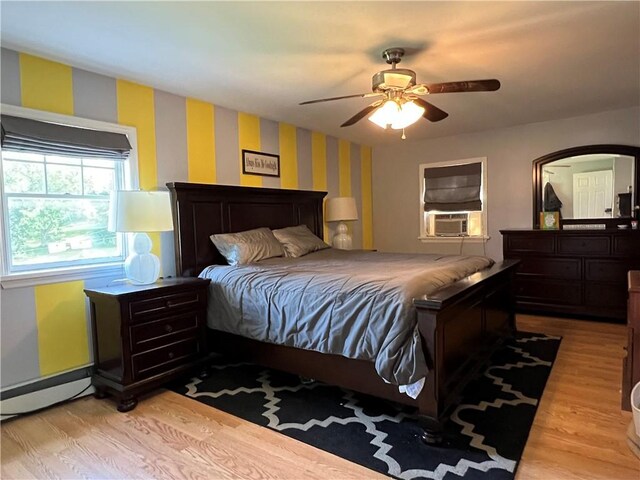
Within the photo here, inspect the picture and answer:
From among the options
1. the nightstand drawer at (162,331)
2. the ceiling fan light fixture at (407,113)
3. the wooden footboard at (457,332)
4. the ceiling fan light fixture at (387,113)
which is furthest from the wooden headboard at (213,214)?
the wooden footboard at (457,332)

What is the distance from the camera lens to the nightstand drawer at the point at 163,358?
8.50ft

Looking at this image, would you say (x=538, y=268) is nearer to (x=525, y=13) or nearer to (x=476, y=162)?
(x=476, y=162)

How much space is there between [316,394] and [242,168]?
2450mm

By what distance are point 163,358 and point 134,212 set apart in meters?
1.03

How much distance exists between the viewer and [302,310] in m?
2.51

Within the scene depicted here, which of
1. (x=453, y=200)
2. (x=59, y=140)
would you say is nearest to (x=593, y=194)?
(x=453, y=200)

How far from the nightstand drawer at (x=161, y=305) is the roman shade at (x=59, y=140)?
119 centimetres

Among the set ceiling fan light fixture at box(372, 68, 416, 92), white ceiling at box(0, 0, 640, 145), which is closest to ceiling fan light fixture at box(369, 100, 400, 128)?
ceiling fan light fixture at box(372, 68, 416, 92)

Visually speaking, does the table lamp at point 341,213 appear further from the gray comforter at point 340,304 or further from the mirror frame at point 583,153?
the mirror frame at point 583,153

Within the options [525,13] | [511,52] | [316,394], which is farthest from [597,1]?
[316,394]

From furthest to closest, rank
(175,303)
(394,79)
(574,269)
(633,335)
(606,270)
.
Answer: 1. (574,269)
2. (606,270)
3. (175,303)
4. (394,79)
5. (633,335)

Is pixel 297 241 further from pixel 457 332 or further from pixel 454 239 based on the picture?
pixel 454 239

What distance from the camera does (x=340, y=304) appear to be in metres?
2.34

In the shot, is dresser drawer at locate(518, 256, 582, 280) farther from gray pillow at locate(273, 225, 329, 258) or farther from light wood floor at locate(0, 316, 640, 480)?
gray pillow at locate(273, 225, 329, 258)
